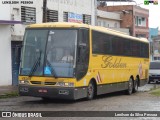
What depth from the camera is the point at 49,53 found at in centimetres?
1775

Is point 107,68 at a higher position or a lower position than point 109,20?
lower

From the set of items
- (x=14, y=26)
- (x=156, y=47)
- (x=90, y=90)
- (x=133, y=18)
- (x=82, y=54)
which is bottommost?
(x=156, y=47)

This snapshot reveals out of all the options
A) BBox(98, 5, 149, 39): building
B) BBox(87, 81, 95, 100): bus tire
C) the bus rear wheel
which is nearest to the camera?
BBox(87, 81, 95, 100): bus tire

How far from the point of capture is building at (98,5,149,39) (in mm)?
61781

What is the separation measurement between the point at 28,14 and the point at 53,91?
43.1 feet

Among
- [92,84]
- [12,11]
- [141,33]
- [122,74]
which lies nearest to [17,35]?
[12,11]

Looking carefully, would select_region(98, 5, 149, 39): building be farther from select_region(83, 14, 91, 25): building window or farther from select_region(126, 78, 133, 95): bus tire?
select_region(126, 78, 133, 95): bus tire

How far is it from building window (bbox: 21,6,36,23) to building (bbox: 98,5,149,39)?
31934 millimetres

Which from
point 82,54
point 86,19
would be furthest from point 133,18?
point 82,54

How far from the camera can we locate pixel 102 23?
53188mm

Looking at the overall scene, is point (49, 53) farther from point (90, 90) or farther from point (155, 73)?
point (155, 73)

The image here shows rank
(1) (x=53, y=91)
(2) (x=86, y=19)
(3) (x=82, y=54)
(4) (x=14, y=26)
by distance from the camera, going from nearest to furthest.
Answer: (1) (x=53, y=91)
(3) (x=82, y=54)
(4) (x=14, y=26)
(2) (x=86, y=19)

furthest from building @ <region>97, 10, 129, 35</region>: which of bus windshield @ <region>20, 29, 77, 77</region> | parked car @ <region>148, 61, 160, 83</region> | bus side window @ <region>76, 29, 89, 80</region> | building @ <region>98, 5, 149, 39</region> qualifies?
bus windshield @ <region>20, 29, 77, 77</region>

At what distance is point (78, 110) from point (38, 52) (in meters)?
3.43
